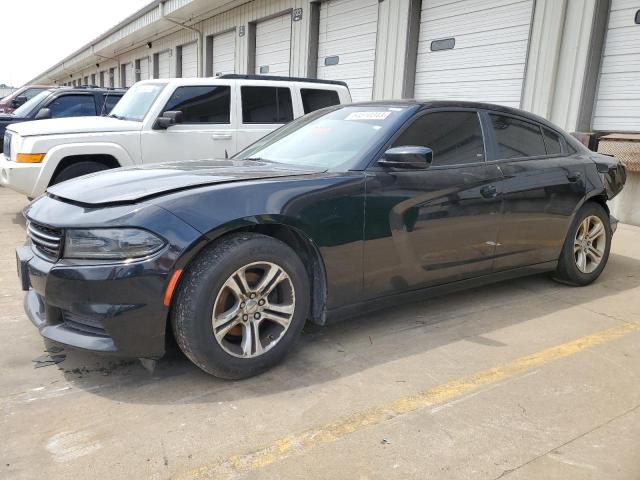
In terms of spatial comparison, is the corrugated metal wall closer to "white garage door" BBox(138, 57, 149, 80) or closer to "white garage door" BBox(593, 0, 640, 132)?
"white garage door" BBox(593, 0, 640, 132)

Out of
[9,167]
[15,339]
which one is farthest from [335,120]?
[9,167]

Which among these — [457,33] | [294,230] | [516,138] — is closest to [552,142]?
[516,138]

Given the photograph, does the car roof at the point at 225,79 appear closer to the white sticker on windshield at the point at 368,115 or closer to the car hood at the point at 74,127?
the car hood at the point at 74,127

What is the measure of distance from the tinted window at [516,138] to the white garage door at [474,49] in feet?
18.0

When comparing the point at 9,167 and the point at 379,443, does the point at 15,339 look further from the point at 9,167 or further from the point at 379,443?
the point at 9,167

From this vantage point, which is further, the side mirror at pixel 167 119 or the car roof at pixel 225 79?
the car roof at pixel 225 79

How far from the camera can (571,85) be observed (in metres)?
8.49

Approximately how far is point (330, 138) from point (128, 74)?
32.5m

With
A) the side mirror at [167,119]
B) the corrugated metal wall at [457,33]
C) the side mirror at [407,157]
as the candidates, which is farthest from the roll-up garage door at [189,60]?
the side mirror at [407,157]

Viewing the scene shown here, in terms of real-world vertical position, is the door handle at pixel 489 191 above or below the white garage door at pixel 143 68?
below

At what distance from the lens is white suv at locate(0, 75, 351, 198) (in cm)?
626

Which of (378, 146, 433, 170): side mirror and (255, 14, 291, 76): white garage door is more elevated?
(255, 14, 291, 76): white garage door

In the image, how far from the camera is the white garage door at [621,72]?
7.88m

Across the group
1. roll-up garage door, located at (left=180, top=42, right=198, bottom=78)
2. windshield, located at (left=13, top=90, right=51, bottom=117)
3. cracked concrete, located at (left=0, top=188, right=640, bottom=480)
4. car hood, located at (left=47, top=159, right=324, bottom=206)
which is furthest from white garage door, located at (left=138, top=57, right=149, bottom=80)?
car hood, located at (left=47, top=159, right=324, bottom=206)
